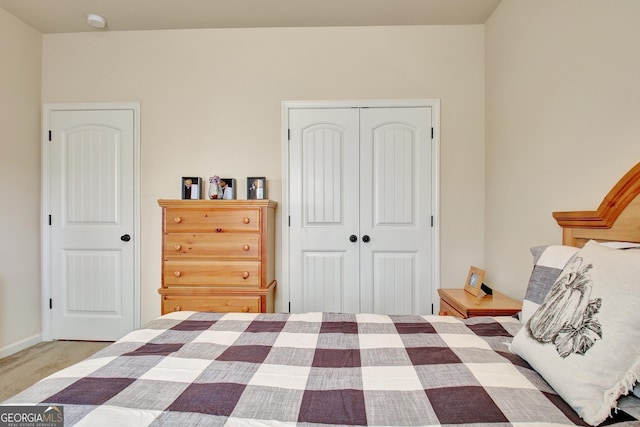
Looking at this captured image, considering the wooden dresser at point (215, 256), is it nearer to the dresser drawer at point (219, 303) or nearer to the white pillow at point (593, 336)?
the dresser drawer at point (219, 303)

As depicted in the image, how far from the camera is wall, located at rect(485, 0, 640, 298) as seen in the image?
53.1 inches

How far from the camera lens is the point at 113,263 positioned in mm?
2836

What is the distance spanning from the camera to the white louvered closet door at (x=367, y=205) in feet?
8.89

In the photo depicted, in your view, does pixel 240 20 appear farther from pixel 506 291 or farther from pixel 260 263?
pixel 506 291

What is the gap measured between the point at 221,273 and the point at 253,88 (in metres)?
1.59

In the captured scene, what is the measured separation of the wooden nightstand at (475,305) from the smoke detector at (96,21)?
3.43 meters

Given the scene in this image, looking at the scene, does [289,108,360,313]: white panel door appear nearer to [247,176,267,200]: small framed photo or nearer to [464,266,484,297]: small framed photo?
[247,176,267,200]: small framed photo

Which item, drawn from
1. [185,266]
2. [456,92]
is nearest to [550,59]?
[456,92]

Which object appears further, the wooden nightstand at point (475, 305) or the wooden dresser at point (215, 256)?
the wooden dresser at point (215, 256)

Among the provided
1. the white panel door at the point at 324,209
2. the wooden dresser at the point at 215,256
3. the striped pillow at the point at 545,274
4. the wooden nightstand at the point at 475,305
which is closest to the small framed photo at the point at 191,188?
the wooden dresser at the point at 215,256

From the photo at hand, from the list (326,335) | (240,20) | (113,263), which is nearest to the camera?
(326,335)

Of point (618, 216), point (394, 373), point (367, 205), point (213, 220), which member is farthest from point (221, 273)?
point (618, 216)

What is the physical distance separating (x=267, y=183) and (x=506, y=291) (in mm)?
2029

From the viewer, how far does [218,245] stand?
2.38 meters
